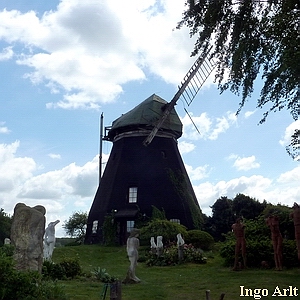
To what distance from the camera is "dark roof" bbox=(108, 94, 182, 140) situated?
1426 inches

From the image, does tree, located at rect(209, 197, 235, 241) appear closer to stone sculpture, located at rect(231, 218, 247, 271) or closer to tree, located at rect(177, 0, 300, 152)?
stone sculpture, located at rect(231, 218, 247, 271)

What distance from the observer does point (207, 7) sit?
1059 cm

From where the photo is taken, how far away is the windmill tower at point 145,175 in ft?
112

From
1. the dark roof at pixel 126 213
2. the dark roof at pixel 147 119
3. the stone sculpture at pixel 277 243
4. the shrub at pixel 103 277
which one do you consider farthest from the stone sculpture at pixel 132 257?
the dark roof at pixel 147 119

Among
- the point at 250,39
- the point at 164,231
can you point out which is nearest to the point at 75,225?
the point at 164,231

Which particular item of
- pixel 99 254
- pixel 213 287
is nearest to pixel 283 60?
pixel 213 287

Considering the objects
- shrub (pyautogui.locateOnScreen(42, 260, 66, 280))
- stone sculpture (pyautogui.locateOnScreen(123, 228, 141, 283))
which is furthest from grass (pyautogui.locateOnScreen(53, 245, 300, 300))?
shrub (pyautogui.locateOnScreen(42, 260, 66, 280))

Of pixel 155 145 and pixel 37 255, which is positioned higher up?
pixel 155 145

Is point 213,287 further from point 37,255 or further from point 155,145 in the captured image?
point 155,145

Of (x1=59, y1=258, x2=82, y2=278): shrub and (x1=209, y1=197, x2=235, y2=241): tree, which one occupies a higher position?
(x1=209, y1=197, x2=235, y2=241): tree

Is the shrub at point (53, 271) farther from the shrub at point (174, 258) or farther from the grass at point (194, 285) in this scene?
the shrub at point (174, 258)

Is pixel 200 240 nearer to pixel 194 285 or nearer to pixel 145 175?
pixel 145 175

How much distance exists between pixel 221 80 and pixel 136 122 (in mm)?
25247

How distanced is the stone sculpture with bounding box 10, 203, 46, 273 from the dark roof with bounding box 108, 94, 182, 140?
24819 mm
